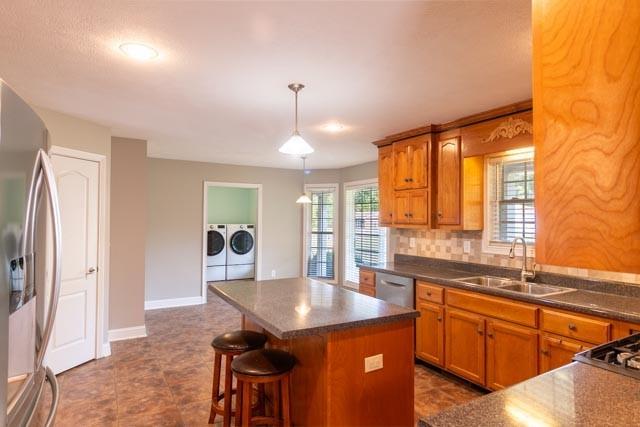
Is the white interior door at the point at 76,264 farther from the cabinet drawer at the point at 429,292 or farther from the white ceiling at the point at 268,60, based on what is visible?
the cabinet drawer at the point at 429,292

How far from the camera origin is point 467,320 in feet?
9.81

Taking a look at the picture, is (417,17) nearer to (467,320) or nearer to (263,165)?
(467,320)

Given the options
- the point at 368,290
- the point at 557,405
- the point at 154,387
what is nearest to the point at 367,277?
the point at 368,290

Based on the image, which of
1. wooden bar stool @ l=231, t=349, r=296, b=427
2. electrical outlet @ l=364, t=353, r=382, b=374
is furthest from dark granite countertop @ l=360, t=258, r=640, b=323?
wooden bar stool @ l=231, t=349, r=296, b=427

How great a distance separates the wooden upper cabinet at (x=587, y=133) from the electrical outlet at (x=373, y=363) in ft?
4.08

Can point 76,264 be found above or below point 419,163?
below

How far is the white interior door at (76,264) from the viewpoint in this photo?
10.9ft

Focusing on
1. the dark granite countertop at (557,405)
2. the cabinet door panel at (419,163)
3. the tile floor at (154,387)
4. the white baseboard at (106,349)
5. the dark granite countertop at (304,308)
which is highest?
the cabinet door panel at (419,163)

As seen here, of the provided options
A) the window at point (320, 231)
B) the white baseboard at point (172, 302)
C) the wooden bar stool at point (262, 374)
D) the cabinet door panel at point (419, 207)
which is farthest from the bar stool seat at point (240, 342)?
the window at point (320, 231)

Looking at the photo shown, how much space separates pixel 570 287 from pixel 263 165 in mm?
4864

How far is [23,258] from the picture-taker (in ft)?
3.52

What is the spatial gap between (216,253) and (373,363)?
605 centimetres

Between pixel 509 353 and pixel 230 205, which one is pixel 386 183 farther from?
pixel 230 205

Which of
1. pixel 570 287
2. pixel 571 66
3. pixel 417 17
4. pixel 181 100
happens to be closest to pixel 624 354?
pixel 571 66
